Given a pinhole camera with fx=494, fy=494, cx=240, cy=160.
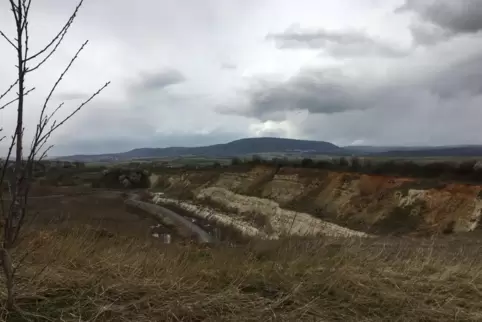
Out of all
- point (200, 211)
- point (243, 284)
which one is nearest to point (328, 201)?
point (200, 211)

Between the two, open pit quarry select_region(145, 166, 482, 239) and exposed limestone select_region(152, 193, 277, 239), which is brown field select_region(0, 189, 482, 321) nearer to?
open pit quarry select_region(145, 166, 482, 239)

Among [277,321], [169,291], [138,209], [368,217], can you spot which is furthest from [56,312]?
[138,209]

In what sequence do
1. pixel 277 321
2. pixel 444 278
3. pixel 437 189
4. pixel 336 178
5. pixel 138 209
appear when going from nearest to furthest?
pixel 277 321, pixel 444 278, pixel 437 189, pixel 336 178, pixel 138 209

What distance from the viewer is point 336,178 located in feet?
174

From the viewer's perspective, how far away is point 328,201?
1921 inches

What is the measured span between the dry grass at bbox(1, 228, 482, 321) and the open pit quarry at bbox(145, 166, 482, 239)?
40.5 feet

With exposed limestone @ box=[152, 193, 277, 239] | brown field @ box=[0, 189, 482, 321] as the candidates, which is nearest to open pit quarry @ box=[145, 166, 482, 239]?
exposed limestone @ box=[152, 193, 277, 239]

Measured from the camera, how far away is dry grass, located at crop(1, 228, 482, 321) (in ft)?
13.5

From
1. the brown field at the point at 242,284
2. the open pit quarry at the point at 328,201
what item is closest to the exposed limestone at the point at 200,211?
the open pit quarry at the point at 328,201

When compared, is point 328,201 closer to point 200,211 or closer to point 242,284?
point 200,211

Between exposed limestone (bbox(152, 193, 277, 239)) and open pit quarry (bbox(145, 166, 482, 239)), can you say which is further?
exposed limestone (bbox(152, 193, 277, 239))

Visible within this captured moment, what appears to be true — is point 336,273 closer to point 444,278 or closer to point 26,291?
point 444,278

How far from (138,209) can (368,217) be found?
101 feet

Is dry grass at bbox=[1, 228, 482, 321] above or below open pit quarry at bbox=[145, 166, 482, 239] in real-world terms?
above
